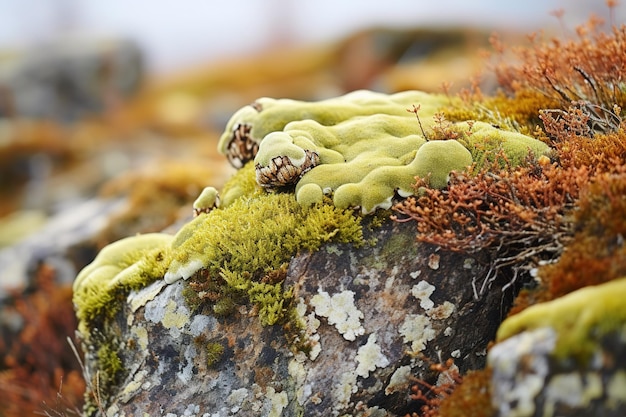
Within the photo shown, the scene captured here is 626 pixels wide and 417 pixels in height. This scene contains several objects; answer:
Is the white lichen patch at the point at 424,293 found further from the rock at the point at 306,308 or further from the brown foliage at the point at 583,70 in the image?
the brown foliage at the point at 583,70

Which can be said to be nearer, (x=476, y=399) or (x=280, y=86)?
(x=476, y=399)

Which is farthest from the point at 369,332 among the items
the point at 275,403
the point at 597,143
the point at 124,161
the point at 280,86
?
the point at 280,86

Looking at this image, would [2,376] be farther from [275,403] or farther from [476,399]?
[476,399]

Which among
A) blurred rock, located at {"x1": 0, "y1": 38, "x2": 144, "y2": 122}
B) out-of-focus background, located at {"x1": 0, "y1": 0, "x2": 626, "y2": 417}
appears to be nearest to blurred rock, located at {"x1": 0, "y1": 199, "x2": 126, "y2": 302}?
out-of-focus background, located at {"x1": 0, "y1": 0, "x2": 626, "y2": 417}

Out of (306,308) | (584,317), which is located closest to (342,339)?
(306,308)

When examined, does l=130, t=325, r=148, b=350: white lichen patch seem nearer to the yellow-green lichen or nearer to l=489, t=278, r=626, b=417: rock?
l=489, t=278, r=626, b=417: rock
